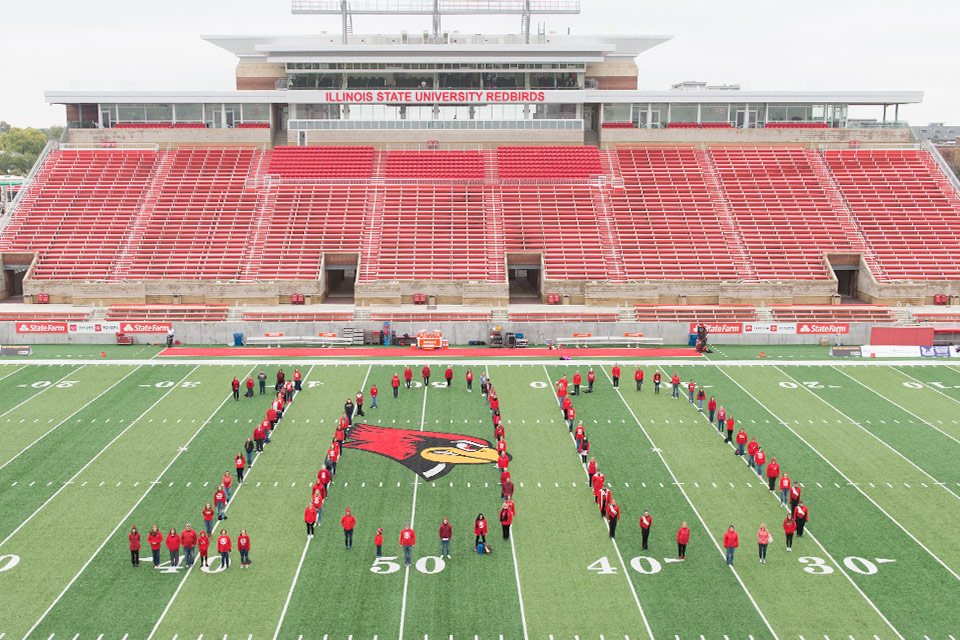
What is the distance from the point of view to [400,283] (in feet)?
131

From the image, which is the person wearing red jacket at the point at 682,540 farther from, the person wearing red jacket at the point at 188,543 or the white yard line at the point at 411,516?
the person wearing red jacket at the point at 188,543

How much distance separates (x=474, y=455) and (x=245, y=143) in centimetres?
3480

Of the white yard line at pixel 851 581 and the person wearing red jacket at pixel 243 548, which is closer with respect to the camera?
the white yard line at pixel 851 581

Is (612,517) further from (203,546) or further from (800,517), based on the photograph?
(203,546)

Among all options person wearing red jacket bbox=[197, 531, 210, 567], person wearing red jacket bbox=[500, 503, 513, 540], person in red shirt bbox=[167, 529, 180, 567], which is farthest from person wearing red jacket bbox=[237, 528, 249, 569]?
person wearing red jacket bbox=[500, 503, 513, 540]

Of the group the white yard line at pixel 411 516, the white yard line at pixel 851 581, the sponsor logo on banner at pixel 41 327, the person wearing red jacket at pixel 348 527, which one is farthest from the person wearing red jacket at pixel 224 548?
the sponsor logo on banner at pixel 41 327

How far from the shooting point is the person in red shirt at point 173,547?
50.8 ft

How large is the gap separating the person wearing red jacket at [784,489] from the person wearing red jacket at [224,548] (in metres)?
11.4

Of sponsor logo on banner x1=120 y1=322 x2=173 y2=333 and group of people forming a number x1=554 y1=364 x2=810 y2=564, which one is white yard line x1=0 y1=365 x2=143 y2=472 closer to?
sponsor logo on banner x1=120 y1=322 x2=173 y2=333

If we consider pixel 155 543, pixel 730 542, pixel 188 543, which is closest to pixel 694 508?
pixel 730 542

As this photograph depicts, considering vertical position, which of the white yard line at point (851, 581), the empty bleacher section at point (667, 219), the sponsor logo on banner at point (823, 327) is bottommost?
the white yard line at point (851, 581)

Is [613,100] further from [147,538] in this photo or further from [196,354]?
[147,538]

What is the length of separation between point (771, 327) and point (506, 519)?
21.5 m

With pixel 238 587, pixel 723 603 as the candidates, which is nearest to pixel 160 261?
pixel 238 587
